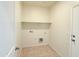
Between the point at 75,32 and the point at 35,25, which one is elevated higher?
the point at 35,25

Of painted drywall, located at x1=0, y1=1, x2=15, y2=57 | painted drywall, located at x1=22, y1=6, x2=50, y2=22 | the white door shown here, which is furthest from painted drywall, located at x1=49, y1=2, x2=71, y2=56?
painted drywall, located at x1=0, y1=1, x2=15, y2=57

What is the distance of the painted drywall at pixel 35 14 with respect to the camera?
16.1 ft

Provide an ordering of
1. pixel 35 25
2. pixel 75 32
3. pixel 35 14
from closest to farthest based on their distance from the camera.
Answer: pixel 75 32, pixel 35 14, pixel 35 25

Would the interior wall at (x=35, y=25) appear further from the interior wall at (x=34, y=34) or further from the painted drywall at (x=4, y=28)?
the painted drywall at (x=4, y=28)

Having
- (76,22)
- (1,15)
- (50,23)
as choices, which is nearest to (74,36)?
(76,22)

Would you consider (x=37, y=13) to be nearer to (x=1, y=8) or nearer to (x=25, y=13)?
(x=25, y=13)

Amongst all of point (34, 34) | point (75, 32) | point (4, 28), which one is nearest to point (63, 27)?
point (75, 32)

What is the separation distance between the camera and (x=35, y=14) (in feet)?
16.6

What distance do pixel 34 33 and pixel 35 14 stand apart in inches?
32.3

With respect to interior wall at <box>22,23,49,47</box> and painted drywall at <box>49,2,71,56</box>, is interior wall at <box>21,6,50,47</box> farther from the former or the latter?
painted drywall at <box>49,2,71,56</box>

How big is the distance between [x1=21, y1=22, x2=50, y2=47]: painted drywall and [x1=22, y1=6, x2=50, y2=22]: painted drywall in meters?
0.24

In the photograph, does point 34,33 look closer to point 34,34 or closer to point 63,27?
point 34,34

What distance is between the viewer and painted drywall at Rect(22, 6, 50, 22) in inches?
193

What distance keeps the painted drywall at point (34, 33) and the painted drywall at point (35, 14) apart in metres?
0.24
